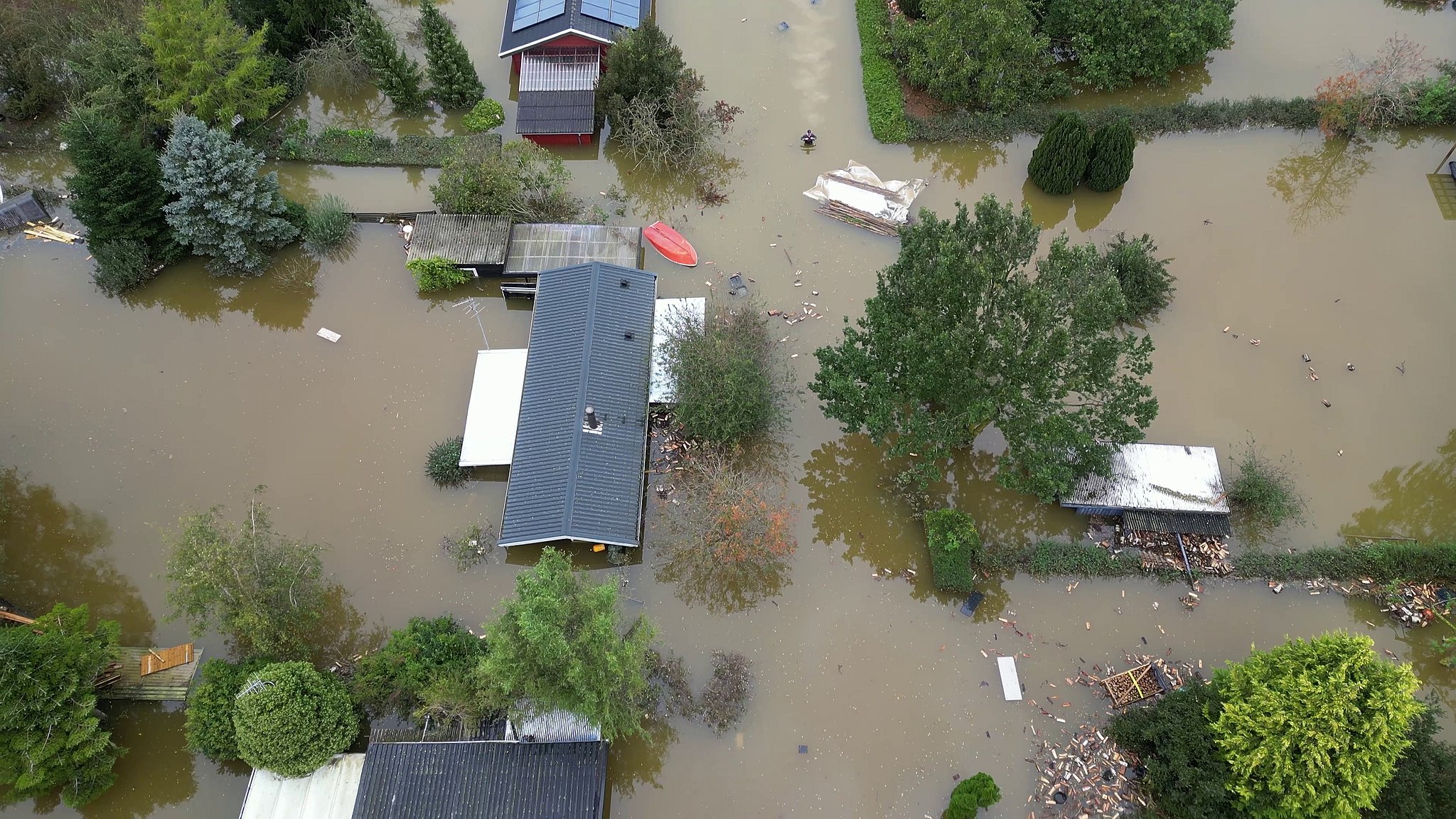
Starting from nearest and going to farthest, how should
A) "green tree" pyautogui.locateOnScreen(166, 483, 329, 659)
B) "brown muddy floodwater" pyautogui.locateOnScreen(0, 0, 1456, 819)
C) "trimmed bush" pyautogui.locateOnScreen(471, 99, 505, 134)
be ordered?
"green tree" pyautogui.locateOnScreen(166, 483, 329, 659)
"brown muddy floodwater" pyautogui.locateOnScreen(0, 0, 1456, 819)
"trimmed bush" pyautogui.locateOnScreen(471, 99, 505, 134)

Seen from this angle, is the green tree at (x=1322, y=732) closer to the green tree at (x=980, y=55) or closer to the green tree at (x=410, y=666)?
the green tree at (x=410, y=666)

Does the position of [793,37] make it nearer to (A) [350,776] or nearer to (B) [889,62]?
(B) [889,62]

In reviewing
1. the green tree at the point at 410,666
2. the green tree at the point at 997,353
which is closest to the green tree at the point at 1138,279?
the green tree at the point at 997,353

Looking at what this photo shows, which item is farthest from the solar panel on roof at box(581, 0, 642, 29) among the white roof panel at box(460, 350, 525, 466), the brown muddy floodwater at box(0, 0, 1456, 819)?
the white roof panel at box(460, 350, 525, 466)

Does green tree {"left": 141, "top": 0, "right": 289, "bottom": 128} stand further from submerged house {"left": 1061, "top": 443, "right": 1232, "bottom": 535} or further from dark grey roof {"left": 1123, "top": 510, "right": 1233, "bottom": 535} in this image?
dark grey roof {"left": 1123, "top": 510, "right": 1233, "bottom": 535}

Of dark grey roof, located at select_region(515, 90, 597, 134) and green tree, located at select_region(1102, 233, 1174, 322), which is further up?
dark grey roof, located at select_region(515, 90, 597, 134)

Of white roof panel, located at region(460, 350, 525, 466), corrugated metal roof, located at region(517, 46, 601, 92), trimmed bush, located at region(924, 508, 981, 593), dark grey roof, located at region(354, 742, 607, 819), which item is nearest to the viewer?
dark grey roof, located at region(354, 742, 607, 819)
